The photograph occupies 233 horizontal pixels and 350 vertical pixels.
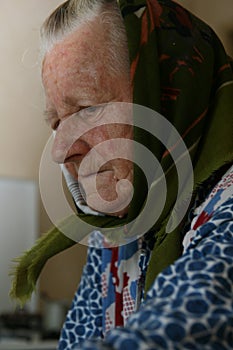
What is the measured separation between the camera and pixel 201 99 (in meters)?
0.99

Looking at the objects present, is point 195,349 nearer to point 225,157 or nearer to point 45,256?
point 225,157

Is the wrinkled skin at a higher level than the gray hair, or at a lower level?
lower

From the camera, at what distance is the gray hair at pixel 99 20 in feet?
3.35

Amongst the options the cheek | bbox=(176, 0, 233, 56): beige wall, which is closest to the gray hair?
the cheek

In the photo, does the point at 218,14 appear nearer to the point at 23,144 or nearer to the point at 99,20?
the point at 23,144

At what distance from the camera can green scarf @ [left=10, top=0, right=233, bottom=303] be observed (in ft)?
3.18

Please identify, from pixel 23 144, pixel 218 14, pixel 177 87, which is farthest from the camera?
pixel 23 144

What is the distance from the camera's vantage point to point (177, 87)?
1000 millimetres

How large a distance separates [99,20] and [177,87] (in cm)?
16

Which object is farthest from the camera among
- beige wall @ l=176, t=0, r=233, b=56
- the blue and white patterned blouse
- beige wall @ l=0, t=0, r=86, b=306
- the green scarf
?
beige wall @ l=0, t=0, r=86, b=306

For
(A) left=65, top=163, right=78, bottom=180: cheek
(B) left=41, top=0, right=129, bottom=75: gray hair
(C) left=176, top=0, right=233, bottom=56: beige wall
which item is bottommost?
(A) left=65, top=163, right=78, bottom=180: cheek

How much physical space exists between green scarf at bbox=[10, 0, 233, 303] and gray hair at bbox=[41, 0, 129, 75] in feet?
0.09

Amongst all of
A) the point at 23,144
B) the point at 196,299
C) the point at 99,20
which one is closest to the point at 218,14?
the point at 23,144

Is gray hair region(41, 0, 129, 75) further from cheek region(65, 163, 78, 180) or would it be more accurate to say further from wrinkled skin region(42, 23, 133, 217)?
cheek region(65, 163, 78, 180)
